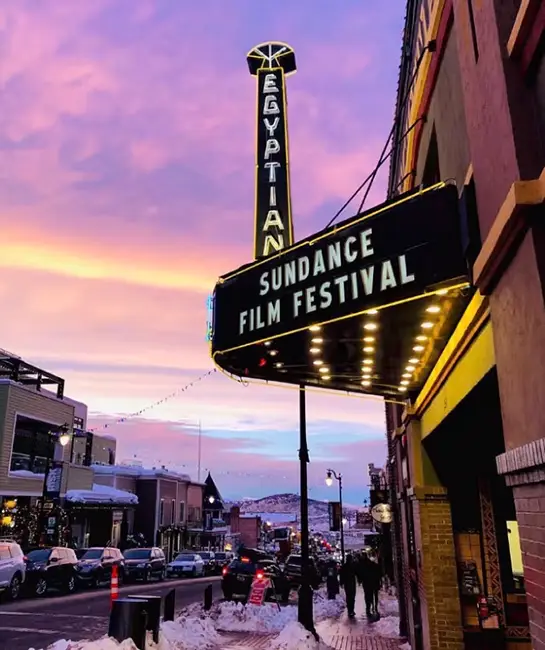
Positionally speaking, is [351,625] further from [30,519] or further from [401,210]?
[30,519]

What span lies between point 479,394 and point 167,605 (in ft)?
31.7

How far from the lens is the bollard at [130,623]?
8641mm

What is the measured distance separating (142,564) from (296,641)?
18539 millimetres

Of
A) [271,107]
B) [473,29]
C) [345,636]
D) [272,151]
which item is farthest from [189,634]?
[473,29]

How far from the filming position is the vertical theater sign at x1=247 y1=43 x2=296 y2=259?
34.9ft

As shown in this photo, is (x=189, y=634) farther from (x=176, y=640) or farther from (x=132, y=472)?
(x=132, y=472)

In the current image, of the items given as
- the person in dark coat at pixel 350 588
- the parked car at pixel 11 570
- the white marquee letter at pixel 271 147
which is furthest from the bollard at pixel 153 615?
the parked car at pixel 11 570

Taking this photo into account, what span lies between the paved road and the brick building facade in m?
7.21

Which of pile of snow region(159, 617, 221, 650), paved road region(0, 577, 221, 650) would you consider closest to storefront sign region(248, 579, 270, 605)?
pile of snow region(159, 617, 221, 650)

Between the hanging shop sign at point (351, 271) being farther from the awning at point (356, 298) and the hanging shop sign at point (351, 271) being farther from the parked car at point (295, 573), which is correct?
the parked car at point (295, 573)

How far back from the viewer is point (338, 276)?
6066mm

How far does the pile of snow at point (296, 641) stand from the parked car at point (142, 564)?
17.8m

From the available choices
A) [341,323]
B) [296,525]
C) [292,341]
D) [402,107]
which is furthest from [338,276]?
[296,525]

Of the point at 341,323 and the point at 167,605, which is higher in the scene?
the point at 341,323
